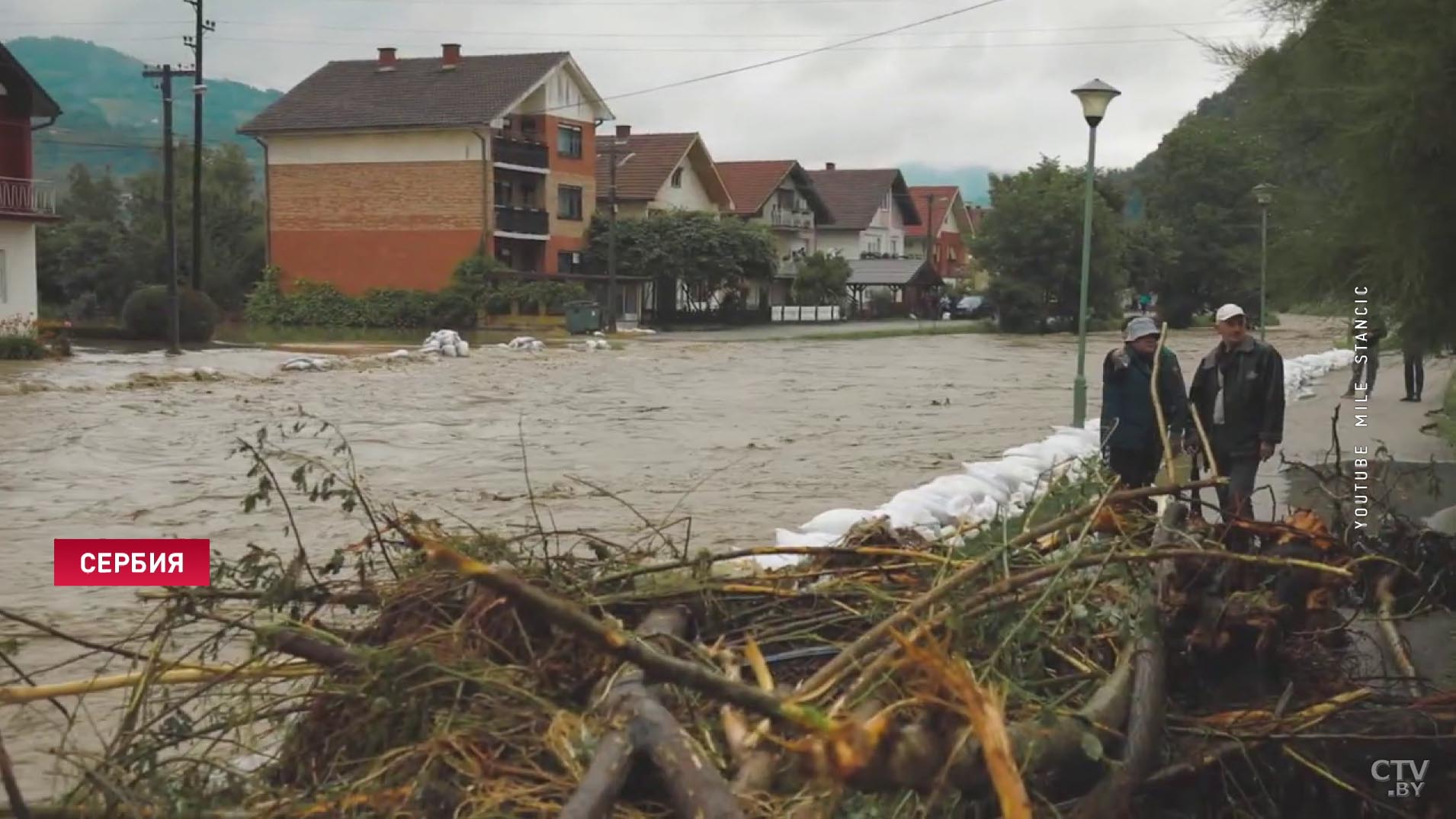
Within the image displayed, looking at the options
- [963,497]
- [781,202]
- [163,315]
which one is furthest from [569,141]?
[963,497]

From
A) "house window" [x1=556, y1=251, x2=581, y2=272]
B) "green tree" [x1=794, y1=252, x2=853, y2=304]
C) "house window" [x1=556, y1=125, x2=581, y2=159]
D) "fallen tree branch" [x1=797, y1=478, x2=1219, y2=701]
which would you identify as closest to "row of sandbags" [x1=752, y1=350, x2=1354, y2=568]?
"fallen tree branch" [x1=797, y1=478, x2=1219, y2=701]

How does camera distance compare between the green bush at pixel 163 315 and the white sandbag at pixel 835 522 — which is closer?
the white sandbag at pixel 835 522

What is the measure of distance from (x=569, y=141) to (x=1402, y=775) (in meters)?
58.5

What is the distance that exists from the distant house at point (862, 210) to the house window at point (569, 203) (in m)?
27.8

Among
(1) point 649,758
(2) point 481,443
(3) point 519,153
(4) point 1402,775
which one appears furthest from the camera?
(3) point 519,153

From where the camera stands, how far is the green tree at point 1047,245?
61.8 meters

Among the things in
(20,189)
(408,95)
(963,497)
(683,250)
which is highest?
(408,95)

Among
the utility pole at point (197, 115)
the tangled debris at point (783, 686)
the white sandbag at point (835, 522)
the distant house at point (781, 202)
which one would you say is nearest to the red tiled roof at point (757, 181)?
the distant house at point (781, 202)

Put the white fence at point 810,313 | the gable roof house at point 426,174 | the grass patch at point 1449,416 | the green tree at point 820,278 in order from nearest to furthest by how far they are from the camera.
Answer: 1. the grass patch at point 1449,416
2. the gable roof house at point 426,174
3. the green tree at point 820,278
4. the white fence at point 810,313

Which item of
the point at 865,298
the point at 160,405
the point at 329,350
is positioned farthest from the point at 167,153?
the point at 865,298

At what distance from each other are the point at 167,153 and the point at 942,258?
77.5 metres

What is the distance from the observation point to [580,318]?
4894cm

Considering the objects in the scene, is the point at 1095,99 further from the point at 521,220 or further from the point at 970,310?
the point at 970,310

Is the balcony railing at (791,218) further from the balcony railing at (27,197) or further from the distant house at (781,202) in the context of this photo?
the balcony railing at (27,197)
